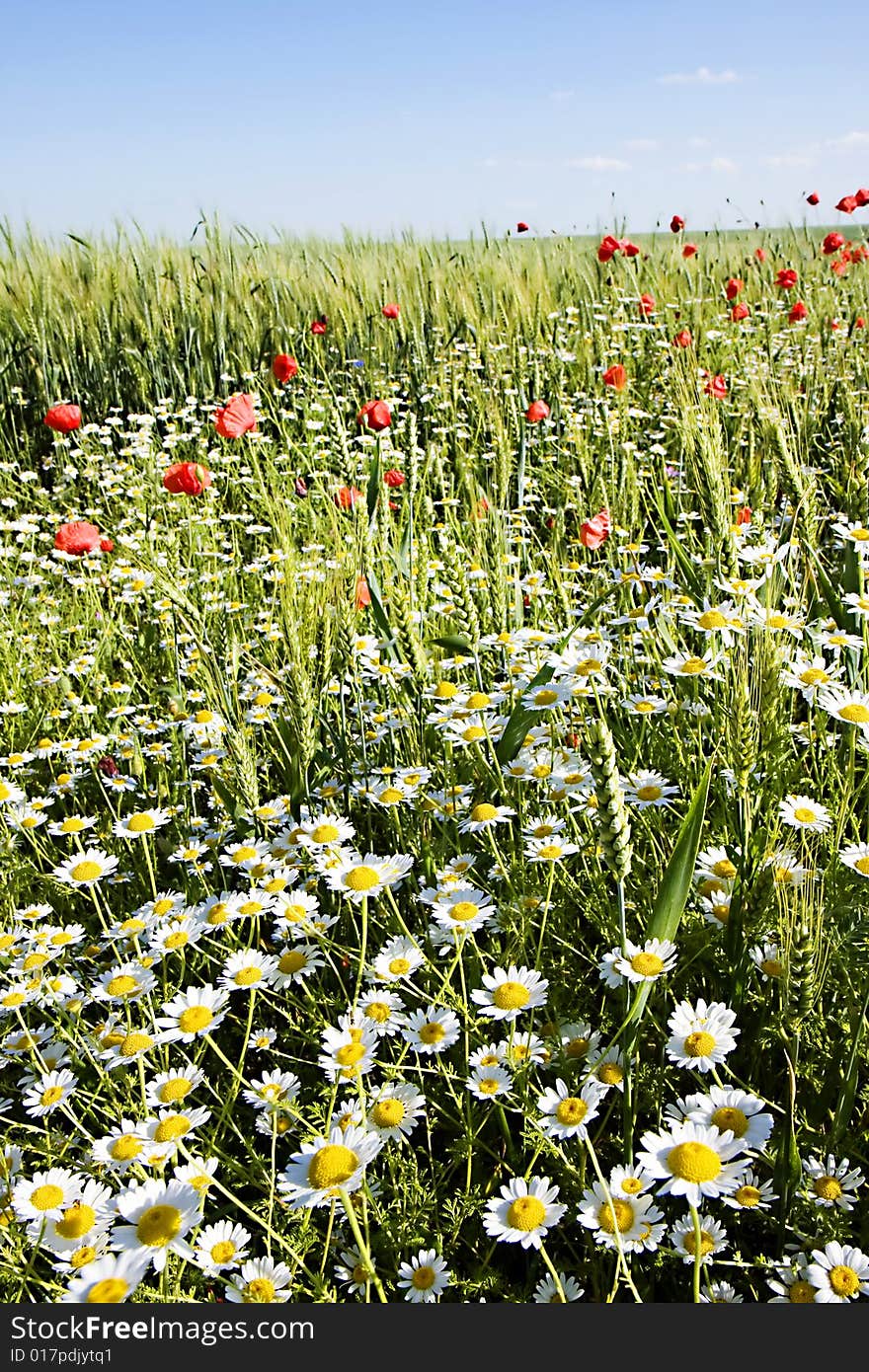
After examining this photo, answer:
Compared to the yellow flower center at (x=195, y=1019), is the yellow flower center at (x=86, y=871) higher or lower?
higher

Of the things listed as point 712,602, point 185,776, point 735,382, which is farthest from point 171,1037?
point 735,382

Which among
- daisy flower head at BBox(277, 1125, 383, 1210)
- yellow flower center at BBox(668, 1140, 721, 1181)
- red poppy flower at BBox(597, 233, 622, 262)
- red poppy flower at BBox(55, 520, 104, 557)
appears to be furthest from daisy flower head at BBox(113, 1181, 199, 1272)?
red poppy flower at BBox(597, 233, 622, 262)

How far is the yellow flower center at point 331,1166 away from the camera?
3.92 feet

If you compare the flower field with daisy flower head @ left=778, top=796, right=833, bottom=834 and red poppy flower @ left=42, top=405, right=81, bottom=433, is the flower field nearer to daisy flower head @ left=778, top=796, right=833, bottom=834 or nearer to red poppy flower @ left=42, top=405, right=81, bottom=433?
daisy flower head @ left=778, top=796, right=833, bottom=834

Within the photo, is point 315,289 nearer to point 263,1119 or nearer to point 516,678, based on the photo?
point 516,678

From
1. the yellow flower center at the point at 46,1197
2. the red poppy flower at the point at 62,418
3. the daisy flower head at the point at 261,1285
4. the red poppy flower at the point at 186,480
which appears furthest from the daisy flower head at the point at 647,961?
the red poppy flower at the point at 62,418

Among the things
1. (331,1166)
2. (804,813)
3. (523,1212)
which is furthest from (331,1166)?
(804,813)

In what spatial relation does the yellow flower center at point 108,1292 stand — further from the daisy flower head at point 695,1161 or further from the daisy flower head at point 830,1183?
the daisy flower head at point 830,1183

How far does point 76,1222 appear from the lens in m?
1.26

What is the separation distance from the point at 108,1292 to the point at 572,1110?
0.60 meters

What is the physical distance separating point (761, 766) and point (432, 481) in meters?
2.58

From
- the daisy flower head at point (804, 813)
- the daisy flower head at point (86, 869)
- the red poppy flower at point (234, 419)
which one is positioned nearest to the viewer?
the daisy flower head at point (804, 813)

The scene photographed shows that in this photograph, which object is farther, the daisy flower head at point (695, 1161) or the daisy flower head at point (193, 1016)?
the daisy flower head at point (193, 1016)

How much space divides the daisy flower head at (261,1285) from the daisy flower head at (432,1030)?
1.16 feet
